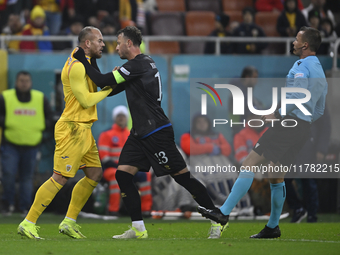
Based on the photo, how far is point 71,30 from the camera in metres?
11.8

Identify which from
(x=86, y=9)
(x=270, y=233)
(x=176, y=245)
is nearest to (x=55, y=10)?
(x=86, y=9)

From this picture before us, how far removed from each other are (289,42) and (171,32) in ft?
11.7

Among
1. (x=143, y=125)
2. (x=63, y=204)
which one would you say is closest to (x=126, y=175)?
(x=143, y=125)

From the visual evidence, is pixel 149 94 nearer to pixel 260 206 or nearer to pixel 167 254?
pixel 167 254

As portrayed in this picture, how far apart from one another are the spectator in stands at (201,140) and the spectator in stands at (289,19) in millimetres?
3075

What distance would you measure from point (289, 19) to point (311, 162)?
3.55 metres

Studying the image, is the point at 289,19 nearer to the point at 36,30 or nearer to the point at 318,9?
the point at 318,9

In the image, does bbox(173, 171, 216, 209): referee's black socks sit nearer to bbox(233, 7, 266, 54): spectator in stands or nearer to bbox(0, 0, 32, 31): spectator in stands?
bbox(233, 7, 266, 54): spectator in stands

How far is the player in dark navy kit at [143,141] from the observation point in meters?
5.60

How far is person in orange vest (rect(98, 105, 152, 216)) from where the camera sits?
31.0 ft

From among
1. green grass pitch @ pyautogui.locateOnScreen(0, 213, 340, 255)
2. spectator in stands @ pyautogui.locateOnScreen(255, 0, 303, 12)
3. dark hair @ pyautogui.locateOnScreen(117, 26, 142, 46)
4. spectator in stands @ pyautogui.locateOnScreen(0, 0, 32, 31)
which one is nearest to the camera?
green grass pitch @ pyautogui.locateOnScreen(0, 213, 340, 255)

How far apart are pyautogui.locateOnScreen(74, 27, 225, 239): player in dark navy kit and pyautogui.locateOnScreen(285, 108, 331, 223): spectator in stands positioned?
11.2 ft

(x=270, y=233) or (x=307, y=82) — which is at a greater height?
(x=307, y=82)

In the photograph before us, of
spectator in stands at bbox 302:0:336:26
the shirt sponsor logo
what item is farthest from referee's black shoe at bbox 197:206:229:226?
spectator in stands at bbox 302:0:336:26
